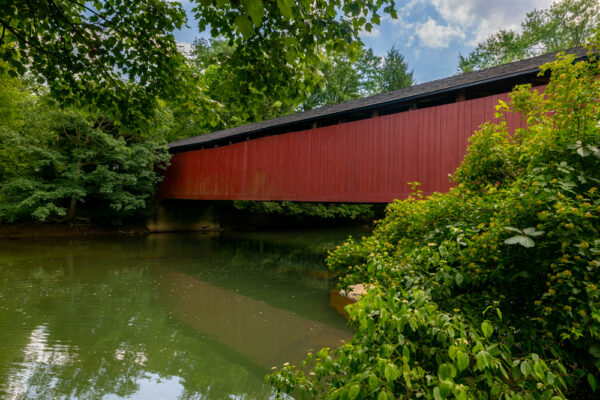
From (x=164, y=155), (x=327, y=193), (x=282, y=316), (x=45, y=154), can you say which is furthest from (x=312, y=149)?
(x=45, y=154)

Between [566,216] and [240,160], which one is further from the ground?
[240,160]

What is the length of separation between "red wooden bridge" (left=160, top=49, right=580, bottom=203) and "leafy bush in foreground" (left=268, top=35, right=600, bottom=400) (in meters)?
4.77

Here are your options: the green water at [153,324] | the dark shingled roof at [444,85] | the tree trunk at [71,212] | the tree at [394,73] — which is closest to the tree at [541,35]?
the tree at [394,73]

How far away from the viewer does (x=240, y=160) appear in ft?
36.4

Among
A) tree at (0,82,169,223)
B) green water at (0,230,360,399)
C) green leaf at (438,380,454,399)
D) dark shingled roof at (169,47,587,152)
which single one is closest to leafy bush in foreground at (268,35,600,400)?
green leaf at (438,380,454,399)

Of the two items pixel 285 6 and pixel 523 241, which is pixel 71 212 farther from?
pixel 523 241

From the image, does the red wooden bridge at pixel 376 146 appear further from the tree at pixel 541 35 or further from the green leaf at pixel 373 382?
the tree at pixel 541 35

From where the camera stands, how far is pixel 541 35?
2078cm

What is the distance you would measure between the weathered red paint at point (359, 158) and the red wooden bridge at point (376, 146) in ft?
0.06

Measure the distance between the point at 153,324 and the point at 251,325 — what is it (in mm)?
1384

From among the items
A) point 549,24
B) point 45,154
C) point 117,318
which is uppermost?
point 549,24

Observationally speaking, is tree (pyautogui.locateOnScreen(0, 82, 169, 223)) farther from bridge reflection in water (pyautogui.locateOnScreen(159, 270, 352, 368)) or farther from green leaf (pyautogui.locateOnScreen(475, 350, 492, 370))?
green leaf (pyautogui.locateOnScreen(475, 350, 492, 370))

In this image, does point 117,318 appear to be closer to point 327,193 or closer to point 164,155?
point 327,193

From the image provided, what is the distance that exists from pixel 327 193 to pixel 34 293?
6279mm
